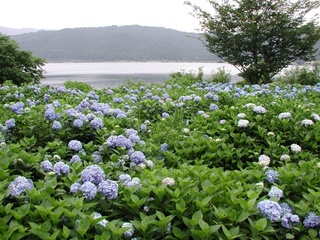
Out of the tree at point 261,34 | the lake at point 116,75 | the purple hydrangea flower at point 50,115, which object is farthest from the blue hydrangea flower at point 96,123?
the tree at point 261,34

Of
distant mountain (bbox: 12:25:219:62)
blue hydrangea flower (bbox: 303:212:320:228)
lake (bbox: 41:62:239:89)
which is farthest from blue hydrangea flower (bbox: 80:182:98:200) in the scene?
distant mountain (bbox: 12:25:219:62)

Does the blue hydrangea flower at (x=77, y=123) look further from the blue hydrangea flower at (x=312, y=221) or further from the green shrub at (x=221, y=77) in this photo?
the green shrub at (x=221, y=77)

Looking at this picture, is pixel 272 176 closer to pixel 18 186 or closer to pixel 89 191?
pixel 89 191

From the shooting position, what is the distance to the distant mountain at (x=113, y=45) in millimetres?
79688

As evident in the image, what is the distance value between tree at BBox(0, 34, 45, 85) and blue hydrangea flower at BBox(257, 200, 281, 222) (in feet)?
34.2

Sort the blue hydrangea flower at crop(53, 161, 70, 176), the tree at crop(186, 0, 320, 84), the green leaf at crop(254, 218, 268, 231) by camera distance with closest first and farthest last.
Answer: the green leaf at crop(254, 218, 268, 231) → the blue hydrangea flower at crop(53, 161, 70, 176) → the tree at crop(186, 0, 320, 84)

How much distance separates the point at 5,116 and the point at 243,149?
96.4 inches

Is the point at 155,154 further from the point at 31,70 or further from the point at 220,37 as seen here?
the point at 220,37

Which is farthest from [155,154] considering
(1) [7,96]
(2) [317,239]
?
(1) [7,96]

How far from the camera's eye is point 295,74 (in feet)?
52.1

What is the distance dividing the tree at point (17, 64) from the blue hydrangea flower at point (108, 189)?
9995 mm

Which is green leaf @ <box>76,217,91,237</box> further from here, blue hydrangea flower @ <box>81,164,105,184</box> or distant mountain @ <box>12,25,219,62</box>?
distant mountain @ <box>12,25,219,62</box>

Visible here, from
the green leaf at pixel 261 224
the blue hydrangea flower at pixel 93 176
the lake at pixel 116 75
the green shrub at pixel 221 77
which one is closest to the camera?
the green leaf at pixel 261 224

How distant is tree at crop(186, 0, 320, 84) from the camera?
12695mm
